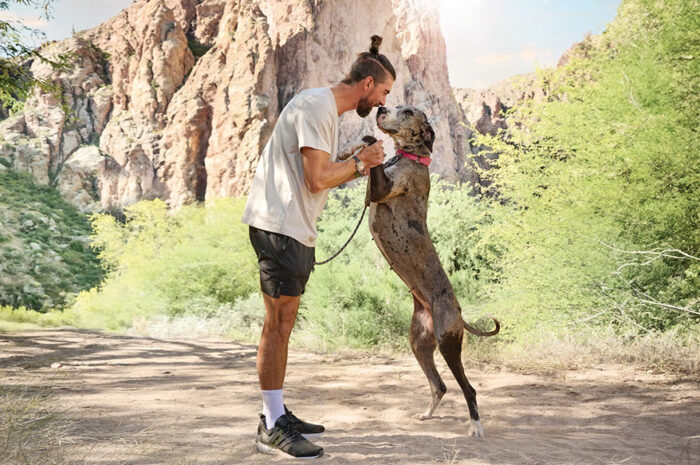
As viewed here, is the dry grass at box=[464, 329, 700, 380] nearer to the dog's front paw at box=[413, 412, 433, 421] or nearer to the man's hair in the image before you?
the dog's front paw at box=[413, 412, 433, 421]

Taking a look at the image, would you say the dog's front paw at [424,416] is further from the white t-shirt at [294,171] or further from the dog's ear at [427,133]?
the dog's ear at [427,133]

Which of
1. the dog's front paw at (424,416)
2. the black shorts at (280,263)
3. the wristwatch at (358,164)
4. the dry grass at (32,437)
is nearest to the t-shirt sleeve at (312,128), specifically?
the wristwatch at (358,164)

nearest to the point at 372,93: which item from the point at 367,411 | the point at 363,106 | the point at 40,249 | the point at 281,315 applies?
the point at 363,106

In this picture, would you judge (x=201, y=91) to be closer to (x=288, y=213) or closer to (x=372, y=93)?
(x=372, y=93)

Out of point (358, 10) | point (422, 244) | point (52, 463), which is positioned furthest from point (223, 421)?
point (358, 10)

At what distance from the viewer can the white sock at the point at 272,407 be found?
288 cm

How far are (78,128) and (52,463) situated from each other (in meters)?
68.3

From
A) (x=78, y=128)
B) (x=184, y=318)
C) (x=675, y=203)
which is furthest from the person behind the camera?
(x=78, y=128)

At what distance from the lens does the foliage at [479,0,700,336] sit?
6215 mm

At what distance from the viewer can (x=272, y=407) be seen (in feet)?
9.46

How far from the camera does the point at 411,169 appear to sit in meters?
3.32

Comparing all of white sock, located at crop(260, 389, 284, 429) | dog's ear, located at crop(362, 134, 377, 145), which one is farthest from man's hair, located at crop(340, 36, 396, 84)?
white sock, located at crop(260, 389, 284, 429)

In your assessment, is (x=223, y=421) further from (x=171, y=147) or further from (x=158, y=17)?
(x=158, y=17)

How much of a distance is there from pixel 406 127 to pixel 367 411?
2.15 meters
